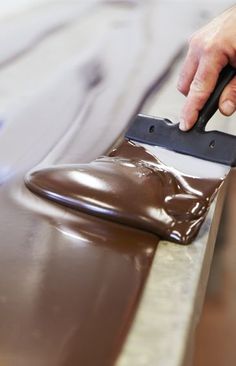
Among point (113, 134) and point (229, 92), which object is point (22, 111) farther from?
point (229, 92)

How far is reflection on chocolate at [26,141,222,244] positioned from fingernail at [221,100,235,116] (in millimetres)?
175

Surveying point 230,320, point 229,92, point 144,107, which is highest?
point 229,92

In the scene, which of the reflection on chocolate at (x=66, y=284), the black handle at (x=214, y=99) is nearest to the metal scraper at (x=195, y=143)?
the black handle at (x=214, y=99)

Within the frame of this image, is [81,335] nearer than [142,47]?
Yes

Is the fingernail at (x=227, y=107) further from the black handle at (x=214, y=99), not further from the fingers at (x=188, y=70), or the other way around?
the fingers at (x=188, y=70)

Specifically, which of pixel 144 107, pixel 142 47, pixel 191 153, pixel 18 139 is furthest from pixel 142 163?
pixel 142 47

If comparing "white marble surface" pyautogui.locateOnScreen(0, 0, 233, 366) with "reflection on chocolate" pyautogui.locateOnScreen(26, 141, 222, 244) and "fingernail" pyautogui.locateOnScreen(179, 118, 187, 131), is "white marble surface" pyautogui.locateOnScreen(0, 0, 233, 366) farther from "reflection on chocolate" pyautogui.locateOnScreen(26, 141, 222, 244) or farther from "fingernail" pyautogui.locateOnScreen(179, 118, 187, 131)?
"fingernail" pyautogui.locateOnScreen(179, 118, 187, 131)

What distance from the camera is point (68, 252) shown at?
0.69 meters

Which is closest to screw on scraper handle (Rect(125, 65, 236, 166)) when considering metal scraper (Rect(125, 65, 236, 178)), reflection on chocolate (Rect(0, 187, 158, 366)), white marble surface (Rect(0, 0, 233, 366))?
metal scraper (Rect(125, 65, 236, 178))

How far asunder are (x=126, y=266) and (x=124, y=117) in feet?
2.07

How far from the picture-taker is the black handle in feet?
3.07

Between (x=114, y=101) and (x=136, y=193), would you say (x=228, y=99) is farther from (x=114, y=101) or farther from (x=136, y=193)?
(x=114, y=101)

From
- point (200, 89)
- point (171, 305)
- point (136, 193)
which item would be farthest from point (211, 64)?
point (171, 305)

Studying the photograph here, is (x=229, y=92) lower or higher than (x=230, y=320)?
higher
